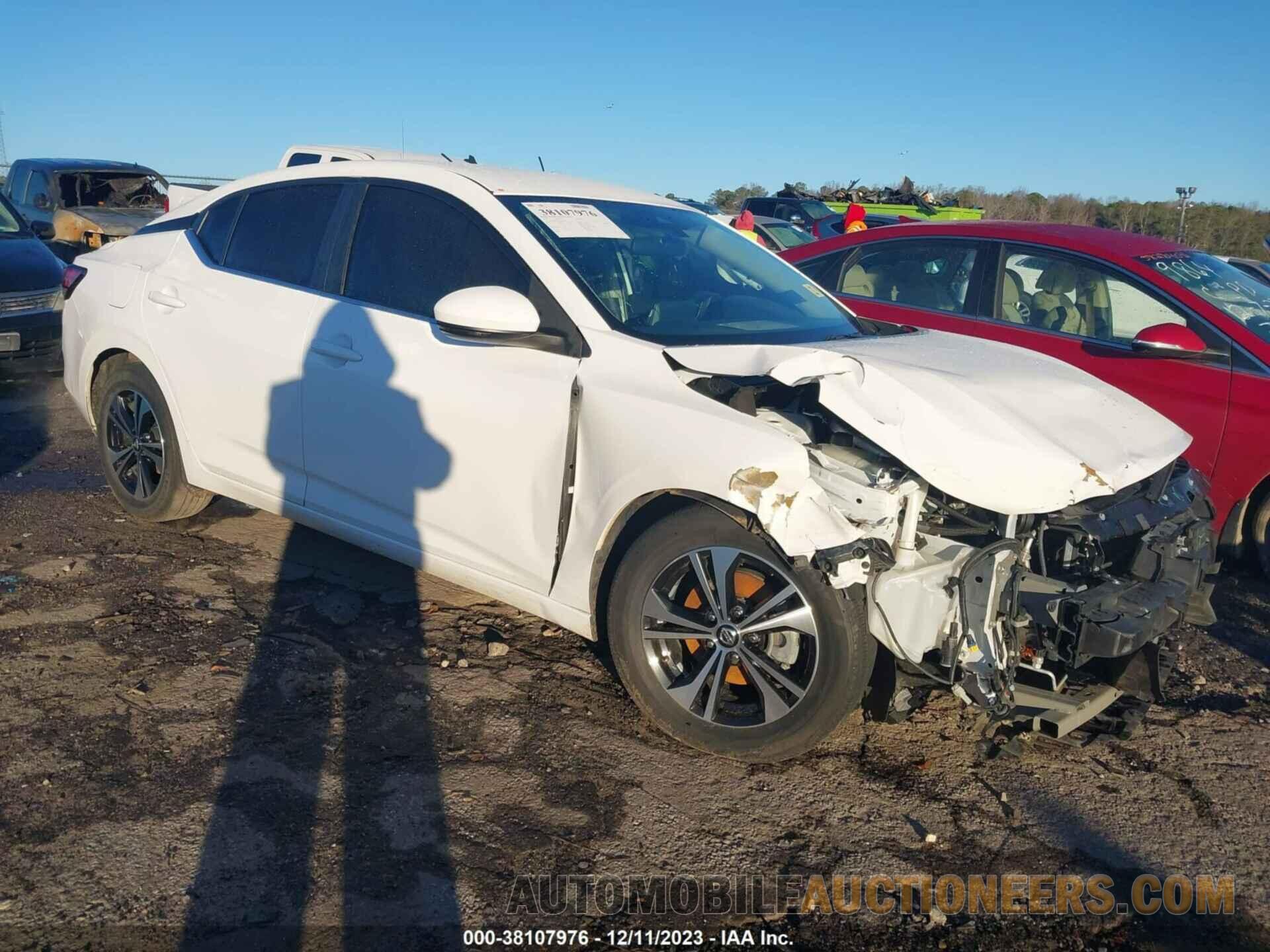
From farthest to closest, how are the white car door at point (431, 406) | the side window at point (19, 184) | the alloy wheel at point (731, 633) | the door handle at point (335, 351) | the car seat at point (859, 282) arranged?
the side window at point (19, 184)
the car seat at point (859, 282)
the door handle at point (335, 351)
the white car door at point (431, 406)
the alloy wheel at point (731, 633)

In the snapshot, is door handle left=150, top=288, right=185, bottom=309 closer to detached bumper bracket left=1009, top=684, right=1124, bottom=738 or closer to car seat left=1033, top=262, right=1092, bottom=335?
detached bumper bracket left=1009, top=684, right=1124, bottom=738

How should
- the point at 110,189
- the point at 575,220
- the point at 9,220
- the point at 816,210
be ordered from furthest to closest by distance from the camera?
the point at 816,210, the point at 110,189, the point at 9,220, the point at 575,220

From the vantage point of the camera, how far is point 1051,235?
5.90m

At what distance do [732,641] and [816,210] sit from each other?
1865cm

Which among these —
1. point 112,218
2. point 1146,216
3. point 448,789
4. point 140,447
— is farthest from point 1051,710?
point 1146,216

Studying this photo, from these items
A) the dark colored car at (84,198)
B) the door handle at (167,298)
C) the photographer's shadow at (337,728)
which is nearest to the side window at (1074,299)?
the photographer's shadow at (337,728)

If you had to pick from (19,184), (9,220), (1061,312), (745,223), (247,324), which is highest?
(745,223)

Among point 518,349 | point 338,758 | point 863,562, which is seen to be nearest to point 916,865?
point 863,562

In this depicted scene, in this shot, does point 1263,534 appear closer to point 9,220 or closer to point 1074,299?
point 1074,299

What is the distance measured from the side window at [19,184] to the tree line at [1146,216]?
21724mm

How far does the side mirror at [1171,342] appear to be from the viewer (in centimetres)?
513

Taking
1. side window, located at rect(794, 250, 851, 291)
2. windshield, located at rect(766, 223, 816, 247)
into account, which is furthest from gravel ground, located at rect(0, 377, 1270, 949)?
windshield, located at rect(766, 223, 816, 247)

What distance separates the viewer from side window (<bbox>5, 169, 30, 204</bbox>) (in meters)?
14.9

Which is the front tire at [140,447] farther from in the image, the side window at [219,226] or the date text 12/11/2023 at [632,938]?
the date text 12/11/2023 at [632,938]
